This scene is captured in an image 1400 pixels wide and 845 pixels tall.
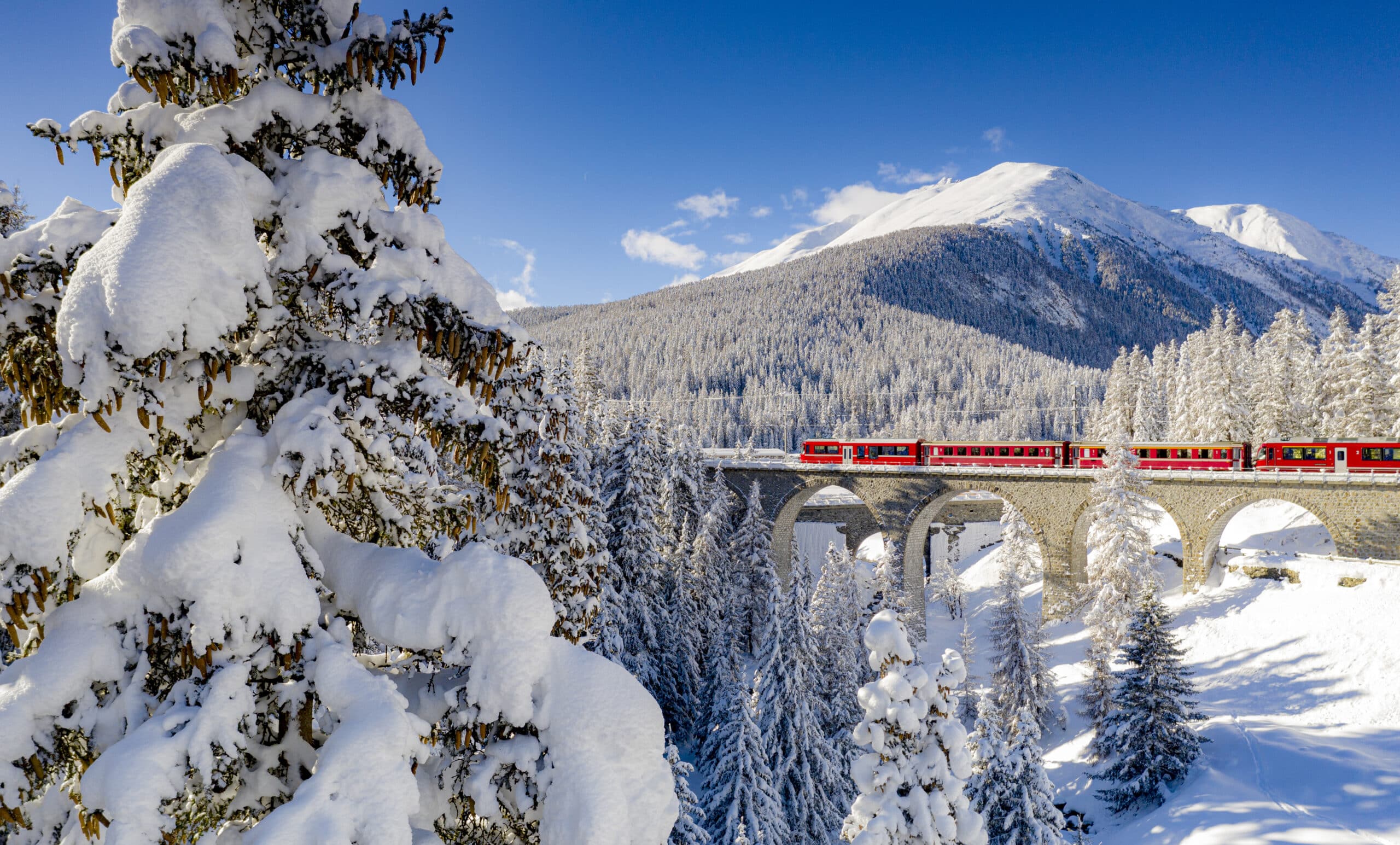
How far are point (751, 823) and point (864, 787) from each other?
888 centimetres

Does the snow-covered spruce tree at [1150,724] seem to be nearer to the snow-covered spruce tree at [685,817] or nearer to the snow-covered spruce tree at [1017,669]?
the snow-covered spruce tree at [1017,669]

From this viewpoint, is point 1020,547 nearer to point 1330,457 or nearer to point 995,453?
point 995,453

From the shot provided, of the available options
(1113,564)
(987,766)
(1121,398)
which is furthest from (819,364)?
(987,766)

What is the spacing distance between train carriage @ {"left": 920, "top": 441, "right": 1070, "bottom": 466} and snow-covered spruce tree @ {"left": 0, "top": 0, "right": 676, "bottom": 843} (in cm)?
3873

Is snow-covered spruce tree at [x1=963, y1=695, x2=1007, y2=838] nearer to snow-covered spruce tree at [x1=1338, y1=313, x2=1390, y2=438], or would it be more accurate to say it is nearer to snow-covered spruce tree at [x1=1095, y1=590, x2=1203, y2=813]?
snow-covered spruce tree at [x1=1095, y1=590, x2=1203, y2=813]

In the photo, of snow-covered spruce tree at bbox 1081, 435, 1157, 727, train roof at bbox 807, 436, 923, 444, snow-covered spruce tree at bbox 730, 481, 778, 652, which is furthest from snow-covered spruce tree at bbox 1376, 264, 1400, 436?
snow-covered spruce tree at bbox 730, 481, 778, 652

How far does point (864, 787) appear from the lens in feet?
34.3

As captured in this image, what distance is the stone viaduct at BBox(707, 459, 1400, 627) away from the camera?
28.5 m

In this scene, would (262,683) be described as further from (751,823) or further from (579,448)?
(751,823)

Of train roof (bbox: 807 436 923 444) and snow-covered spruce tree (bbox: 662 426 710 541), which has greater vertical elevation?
train roof (bbox: 807 436 923 444)

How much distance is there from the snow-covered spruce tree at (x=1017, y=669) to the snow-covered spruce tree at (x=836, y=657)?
5705mm

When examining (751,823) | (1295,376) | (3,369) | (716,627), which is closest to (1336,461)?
(1295,376)

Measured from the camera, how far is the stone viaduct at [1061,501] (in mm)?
28547

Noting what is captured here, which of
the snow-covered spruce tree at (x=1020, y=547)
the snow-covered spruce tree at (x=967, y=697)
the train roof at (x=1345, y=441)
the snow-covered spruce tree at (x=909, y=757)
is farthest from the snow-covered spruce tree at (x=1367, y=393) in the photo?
the snow-covered spruce tree at (x=909, y=757)
